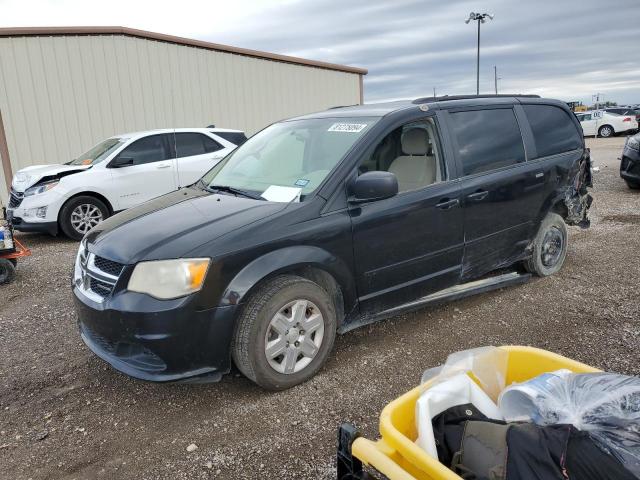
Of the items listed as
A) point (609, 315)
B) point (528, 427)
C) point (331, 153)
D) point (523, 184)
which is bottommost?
point (609, 315)

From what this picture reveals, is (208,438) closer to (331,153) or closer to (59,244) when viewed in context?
(331,153)

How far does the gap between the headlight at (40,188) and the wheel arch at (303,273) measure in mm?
5969

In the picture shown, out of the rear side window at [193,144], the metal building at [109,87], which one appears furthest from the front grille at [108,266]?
the metal building at [109,87]

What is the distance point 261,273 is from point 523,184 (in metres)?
2.64

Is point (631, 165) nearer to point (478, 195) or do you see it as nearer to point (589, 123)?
point (478, 195)

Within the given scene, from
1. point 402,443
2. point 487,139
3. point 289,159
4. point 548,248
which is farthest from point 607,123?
point 402,443

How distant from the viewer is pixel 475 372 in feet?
6.87

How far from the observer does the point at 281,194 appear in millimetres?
3469

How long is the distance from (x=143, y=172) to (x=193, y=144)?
1.06 metres

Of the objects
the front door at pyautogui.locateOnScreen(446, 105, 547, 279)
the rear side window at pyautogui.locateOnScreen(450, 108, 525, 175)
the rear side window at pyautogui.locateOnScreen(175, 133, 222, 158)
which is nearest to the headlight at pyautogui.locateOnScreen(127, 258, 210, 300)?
the front door at pyautogui.locateOnScreen(446, 105, 547, 279)

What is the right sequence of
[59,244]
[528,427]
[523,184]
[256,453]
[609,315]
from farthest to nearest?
[59,244]
[523,184]
[609,315]
[256,453]
[528,427]

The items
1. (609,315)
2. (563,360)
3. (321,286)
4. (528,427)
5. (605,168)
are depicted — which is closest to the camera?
(528,427)

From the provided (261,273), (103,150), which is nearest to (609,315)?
(261,273)

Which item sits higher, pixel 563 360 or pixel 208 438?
pixel 563 360
